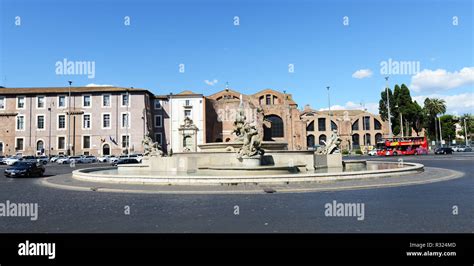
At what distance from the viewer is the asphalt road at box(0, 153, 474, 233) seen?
22.1 feet

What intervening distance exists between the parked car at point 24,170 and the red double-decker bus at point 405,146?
50346mm

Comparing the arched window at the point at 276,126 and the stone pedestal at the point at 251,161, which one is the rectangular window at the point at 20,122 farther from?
the stone pedestal at the point at 251,161

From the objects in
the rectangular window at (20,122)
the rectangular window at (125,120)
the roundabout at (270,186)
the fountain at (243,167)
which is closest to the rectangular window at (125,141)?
the rectangular window at (125,120)

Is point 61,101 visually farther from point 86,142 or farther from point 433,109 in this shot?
point 433,109

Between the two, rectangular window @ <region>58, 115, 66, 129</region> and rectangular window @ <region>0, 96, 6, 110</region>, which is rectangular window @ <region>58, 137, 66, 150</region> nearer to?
rectangular window @ <region>58, 115, 66, 129</region>

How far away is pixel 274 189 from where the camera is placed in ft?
40.2

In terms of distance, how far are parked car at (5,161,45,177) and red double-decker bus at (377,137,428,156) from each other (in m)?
50.3

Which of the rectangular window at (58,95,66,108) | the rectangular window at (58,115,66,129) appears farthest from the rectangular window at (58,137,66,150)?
the rectangular window at (58,95,66,108)

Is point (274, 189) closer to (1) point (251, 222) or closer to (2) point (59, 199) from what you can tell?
(1) point (251, 222)

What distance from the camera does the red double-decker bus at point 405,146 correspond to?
5303cm

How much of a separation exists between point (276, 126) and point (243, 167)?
5944 centimetres

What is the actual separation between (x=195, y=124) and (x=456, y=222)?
63.3 metres

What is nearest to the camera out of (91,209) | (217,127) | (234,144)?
(91,209)
